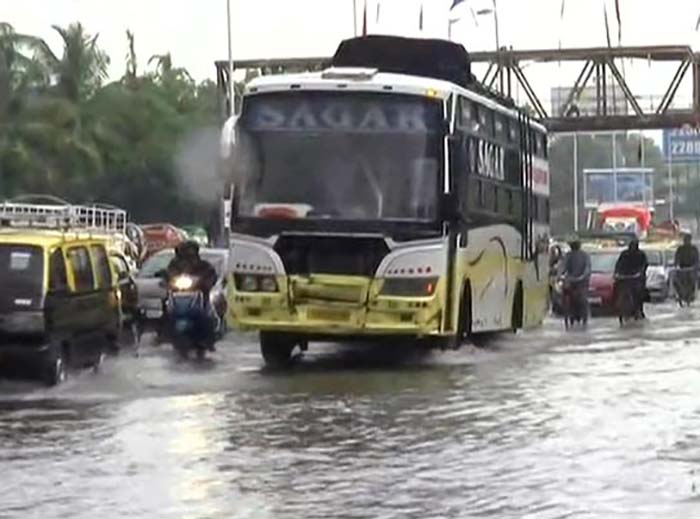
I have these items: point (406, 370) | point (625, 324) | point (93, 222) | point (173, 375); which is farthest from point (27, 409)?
point (625, 324)

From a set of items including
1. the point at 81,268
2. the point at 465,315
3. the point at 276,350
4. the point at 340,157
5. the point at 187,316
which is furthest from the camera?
the point at 187,316

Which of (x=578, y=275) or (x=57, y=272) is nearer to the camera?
(x=57, y=272)

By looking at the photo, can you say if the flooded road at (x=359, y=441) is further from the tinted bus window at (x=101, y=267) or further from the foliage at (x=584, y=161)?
the foliage at (x=584, y=161)

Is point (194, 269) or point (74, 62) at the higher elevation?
point (74, 62)

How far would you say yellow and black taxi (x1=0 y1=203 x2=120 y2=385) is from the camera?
2017 cm

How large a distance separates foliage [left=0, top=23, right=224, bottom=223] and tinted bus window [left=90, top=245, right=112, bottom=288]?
36348 millimetres

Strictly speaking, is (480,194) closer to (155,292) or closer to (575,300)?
(155,292)

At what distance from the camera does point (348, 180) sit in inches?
891

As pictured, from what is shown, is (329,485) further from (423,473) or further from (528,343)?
(528,343)

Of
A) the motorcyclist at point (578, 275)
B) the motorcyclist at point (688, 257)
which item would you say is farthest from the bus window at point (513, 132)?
the motorcyclist at point (688, 257)

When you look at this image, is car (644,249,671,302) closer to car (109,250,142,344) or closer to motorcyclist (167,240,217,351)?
car (109,250,142,344)

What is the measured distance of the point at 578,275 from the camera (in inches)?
1416

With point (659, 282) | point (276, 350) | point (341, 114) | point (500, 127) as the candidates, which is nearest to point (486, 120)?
point (500, 127)

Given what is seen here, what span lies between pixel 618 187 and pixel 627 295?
269ft
